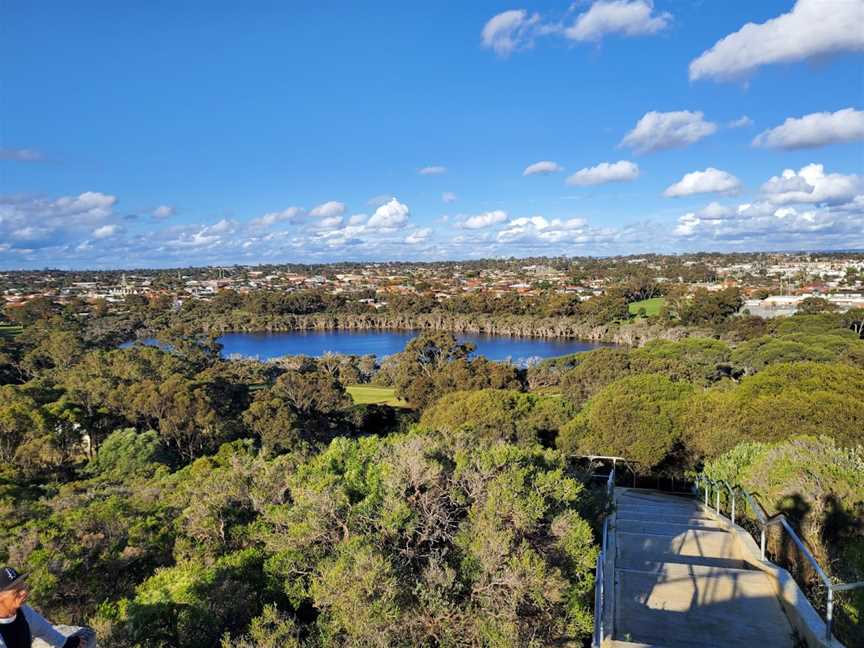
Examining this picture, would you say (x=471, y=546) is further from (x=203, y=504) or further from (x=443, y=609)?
(x=203, y=504)

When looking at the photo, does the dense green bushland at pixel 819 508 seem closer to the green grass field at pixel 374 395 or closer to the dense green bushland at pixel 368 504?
the dense green bushland at pixel 368 504

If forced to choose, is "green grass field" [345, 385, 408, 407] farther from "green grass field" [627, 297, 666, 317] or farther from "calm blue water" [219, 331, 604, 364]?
"green grass field" [627, 297, 666, 317]

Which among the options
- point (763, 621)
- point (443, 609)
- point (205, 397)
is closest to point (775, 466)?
point (763, 621)

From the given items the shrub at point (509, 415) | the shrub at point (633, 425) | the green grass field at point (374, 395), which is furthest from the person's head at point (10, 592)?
the green grass field at point (374, 395)

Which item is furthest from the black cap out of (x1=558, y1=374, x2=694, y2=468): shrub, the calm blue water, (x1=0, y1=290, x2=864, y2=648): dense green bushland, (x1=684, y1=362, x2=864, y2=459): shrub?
the calm blue water

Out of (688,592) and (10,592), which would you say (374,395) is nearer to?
(688,592)

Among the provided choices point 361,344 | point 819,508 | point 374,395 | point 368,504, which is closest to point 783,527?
point 819,508
